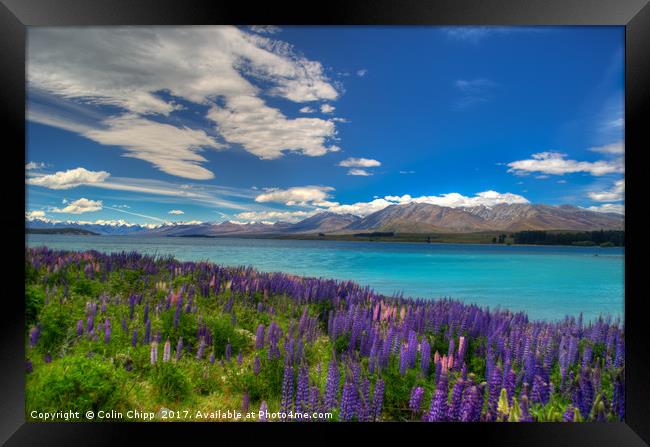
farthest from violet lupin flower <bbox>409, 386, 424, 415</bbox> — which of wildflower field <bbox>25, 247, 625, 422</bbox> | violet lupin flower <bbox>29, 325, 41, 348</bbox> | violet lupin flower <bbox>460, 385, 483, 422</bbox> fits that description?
violet lupin flower <bbox>29, 325, 41, 348</bbox>

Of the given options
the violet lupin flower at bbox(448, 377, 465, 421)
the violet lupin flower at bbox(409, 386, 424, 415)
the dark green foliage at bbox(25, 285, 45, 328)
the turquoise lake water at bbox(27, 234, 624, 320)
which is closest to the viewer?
the violet lupin flower at bbox(448, 377, 465, 421)

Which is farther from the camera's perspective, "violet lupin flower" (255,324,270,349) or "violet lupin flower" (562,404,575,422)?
"violet lupin flower" (255,324,270,349)

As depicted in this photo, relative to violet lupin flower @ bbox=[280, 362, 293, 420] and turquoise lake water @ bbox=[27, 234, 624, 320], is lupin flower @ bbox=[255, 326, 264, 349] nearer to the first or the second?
violet lupin flower @ bbox=[280, 362, 293, 420]

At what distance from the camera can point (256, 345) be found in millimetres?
3777

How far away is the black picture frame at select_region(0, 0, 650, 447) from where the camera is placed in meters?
3.50

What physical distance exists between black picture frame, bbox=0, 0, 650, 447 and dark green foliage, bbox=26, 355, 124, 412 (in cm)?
25

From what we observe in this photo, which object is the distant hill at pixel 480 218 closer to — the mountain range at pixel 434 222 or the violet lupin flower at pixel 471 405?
the mountain range at pixel 434 222

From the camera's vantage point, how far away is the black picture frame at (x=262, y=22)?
3.50 metres

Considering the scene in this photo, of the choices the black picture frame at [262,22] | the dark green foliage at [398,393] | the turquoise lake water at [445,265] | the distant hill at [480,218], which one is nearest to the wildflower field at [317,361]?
the dark green foliage at [398,393]

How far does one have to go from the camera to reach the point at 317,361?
3709mm

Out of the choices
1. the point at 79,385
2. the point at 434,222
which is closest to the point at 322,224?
the point at 434,222

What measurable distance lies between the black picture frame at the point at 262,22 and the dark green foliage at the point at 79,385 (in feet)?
0.82

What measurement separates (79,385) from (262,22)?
396cm

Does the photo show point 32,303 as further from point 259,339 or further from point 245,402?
point 245,402
